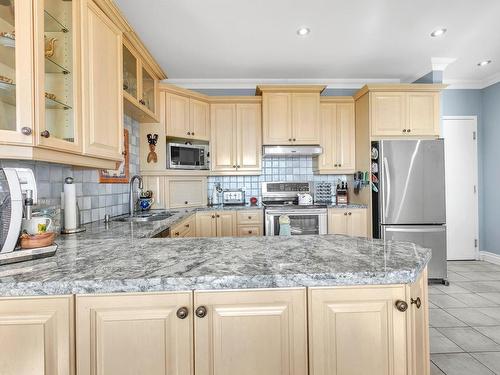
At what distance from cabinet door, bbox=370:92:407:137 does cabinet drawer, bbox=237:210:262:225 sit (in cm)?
175

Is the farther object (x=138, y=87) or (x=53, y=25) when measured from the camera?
(x=138, y=87)

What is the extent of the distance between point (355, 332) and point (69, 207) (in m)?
1.75

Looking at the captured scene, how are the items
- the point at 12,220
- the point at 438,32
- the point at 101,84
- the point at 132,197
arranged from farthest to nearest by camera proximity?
1. the point at 132,197
2. the point at 438,32
3. the point at 101,84
4. the point at 12,220

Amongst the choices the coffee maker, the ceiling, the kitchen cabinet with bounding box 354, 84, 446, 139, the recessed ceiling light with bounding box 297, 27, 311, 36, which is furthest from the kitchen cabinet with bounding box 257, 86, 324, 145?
the coffee maker

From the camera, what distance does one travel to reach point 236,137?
3.60m

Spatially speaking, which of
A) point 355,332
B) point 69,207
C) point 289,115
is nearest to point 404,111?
point 289,115

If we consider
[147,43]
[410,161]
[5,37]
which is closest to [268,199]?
[410,161]

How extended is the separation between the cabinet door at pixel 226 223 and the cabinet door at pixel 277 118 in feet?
3.48

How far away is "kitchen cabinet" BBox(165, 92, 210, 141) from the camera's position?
127 inches

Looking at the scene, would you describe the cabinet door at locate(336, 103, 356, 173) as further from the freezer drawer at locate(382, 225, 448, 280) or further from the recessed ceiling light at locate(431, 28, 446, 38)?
the recessed ceiling light at locate(431, 28, 446, 38)

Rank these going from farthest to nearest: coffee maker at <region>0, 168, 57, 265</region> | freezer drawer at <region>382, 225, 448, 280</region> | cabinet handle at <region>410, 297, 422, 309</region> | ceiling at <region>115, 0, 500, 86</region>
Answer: freezer drawer at <region>382, 225, 448, 280</region>
ceiling at <region>115, 0, 500, 86</region>
coffee maker at <region>0, 168, 57, 265</region>
cabinet handle at <region>410, 297, 422, 309</region>

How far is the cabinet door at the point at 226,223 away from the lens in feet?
10.7

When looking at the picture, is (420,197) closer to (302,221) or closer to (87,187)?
(302,221)

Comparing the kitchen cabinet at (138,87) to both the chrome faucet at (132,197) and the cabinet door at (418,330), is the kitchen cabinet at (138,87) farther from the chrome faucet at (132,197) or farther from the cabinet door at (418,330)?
the cabinet door at (418,330)
